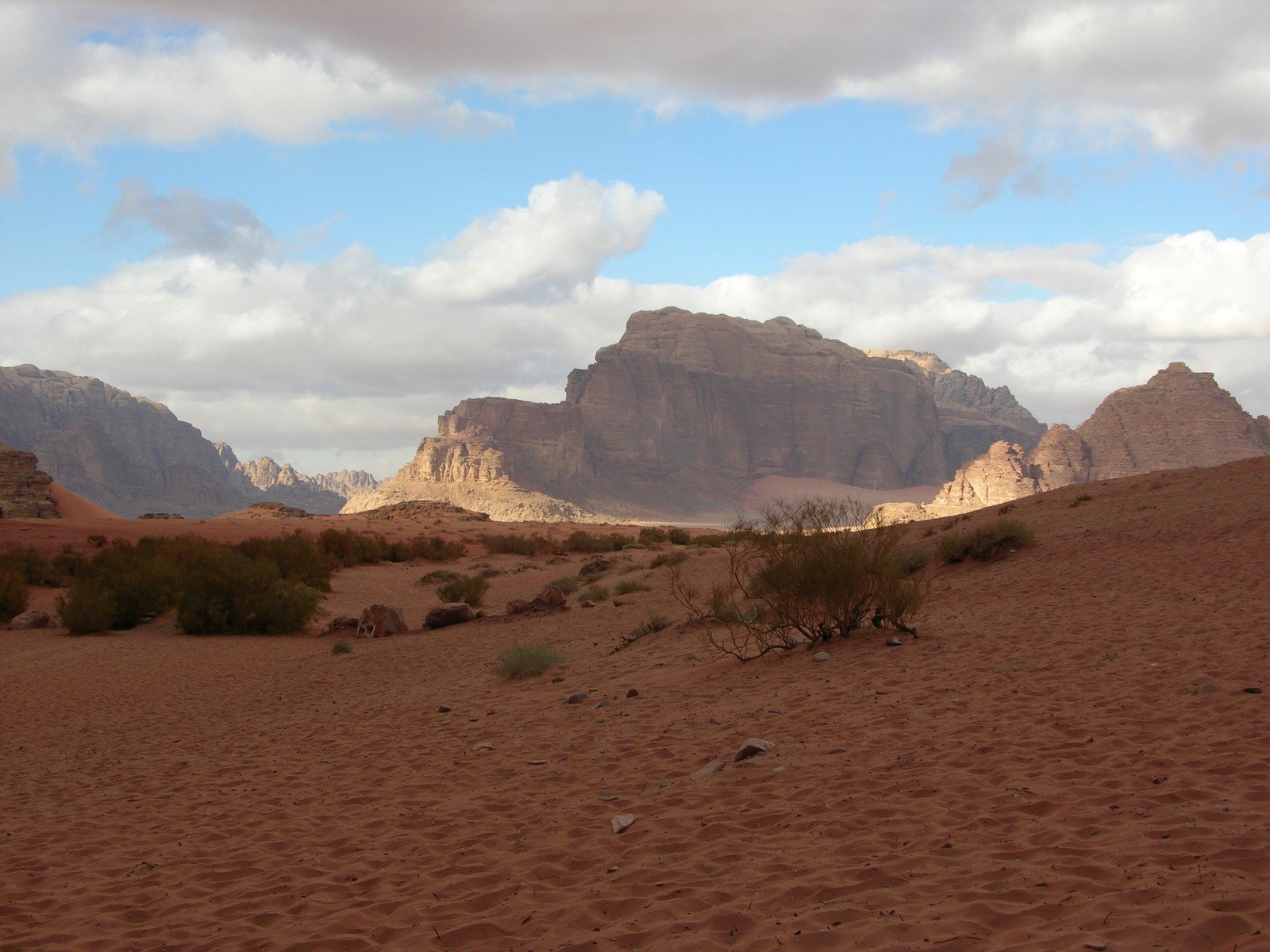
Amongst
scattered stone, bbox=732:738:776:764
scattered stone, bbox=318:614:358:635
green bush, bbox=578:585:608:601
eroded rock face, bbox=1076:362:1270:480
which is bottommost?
scattered stone, bbox=318:614:358:635

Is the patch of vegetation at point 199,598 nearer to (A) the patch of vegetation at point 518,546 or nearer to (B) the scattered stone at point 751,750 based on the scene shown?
(B) the scattered stone at point 751,750

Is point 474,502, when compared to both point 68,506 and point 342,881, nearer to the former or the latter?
point 68,506

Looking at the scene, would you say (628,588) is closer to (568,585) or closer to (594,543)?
(568,585)

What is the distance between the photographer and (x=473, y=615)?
21266mm

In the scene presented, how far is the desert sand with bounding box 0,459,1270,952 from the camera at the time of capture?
4.26m

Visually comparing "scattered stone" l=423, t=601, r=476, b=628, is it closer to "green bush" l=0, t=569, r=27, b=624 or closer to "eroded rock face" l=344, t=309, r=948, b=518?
"green bush" l=0, t=569, r=27, b=624

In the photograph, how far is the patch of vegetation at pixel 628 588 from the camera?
2320cm

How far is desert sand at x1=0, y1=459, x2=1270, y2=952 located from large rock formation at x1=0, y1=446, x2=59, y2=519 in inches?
1802

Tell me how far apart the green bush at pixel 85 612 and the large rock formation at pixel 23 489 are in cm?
3561

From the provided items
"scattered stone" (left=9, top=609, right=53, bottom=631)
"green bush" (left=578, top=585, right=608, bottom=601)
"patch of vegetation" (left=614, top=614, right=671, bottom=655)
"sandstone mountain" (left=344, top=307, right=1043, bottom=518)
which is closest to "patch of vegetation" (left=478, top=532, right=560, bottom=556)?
"green bush" (left=578, top=585, right=608, bottom=601)

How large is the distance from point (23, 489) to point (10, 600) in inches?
1455

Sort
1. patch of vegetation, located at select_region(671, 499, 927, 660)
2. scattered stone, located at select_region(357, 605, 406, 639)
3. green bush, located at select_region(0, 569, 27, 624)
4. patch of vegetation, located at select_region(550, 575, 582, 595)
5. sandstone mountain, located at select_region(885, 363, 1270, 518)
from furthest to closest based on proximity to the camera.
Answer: sandstone mountain, located at select_region(885, 363, 1270, 518) → patch of vegetation, located at select_region(550, 575, 582, 595) → green bush, located at select_region(0, 569, 27, 624) → scattered stone, located at select_region(357, 605, 406, 639) → patch of vegetation, located at select_region(671, 499, 927, 660)

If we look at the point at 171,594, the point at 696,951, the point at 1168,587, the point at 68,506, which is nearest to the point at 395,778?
the point at 696,951

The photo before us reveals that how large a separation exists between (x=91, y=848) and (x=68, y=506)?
6411 centimetres
